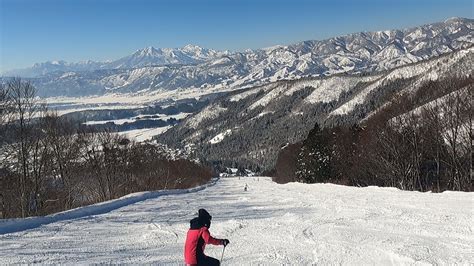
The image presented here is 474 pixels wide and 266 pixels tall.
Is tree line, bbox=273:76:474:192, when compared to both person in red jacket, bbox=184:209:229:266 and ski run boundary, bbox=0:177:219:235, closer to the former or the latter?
ski run boundary, bbox=0:177:219:235

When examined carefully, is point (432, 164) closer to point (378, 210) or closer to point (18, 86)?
point (378, 210)

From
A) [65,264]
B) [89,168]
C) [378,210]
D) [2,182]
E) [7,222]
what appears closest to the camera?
[65,264]

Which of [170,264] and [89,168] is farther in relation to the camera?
[89,168]

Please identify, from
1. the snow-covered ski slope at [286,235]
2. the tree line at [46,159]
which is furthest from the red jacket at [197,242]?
the tree line at [46,159]

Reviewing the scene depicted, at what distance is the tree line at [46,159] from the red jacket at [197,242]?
22.4 metres

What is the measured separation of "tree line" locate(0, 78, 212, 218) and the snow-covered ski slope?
39.3 ft

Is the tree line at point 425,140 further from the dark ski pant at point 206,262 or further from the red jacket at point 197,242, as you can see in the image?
the red jacket at point 197,242

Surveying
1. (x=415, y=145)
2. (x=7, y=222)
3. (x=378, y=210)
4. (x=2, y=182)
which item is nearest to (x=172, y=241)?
(x=7, y=222)

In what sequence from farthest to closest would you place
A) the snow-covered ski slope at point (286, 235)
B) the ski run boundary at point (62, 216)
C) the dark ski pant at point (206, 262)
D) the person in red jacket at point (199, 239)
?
the ski run boundary at point (62, 216), the snow-covered ski slope at point (286, 235), the dark ski pant at point (206, 262), the person in red jacket at point (199, 239)

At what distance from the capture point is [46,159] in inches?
1278

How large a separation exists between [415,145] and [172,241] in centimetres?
3113

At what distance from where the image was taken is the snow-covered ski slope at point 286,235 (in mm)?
11125

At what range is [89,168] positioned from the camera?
4303 centimetres

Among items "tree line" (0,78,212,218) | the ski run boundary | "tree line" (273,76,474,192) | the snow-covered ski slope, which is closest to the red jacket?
the snow-covered ski slope
